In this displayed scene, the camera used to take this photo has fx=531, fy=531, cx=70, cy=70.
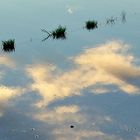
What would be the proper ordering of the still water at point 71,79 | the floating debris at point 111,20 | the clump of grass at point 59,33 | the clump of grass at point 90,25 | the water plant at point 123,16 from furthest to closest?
the water plant at point 123,16 → the floating debris at point 111,20 → the clump of grass at point 90,25 → the clump of grass at point 59,33 → the still water at point 71,79

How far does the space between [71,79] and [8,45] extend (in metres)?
4.49

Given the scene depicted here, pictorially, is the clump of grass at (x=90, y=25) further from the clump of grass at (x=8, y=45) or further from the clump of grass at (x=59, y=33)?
the clump of grass at (x=8, y=45)

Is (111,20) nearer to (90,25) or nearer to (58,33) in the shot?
(90,25)

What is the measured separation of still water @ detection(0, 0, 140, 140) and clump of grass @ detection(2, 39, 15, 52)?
242mm

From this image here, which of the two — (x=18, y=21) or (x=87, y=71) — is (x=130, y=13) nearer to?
(x=18, y=21)

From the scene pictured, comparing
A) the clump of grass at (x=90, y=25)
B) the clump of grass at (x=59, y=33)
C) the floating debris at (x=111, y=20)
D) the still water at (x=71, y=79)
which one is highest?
the floating debris at (x=111, y=20)

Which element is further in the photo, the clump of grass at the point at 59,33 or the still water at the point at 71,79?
the clump of grass at the point at 59,33

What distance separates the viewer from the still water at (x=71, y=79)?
12.2 meters

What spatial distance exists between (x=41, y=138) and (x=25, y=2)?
56.6 ft

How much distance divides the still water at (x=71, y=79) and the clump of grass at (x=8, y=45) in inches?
9.5

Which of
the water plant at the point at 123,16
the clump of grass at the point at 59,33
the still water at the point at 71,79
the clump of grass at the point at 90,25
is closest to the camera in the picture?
the still water at the point at 71,79

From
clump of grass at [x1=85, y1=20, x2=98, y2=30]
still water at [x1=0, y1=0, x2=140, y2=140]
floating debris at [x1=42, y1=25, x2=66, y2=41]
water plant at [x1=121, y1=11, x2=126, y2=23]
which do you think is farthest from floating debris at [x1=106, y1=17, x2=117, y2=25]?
floating debris at [x1=42, y1=25, x2=66, y2=41]

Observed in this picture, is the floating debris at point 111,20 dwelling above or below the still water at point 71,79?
above

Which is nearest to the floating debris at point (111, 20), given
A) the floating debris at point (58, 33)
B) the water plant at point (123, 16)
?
the water plant at point (123, 16)
